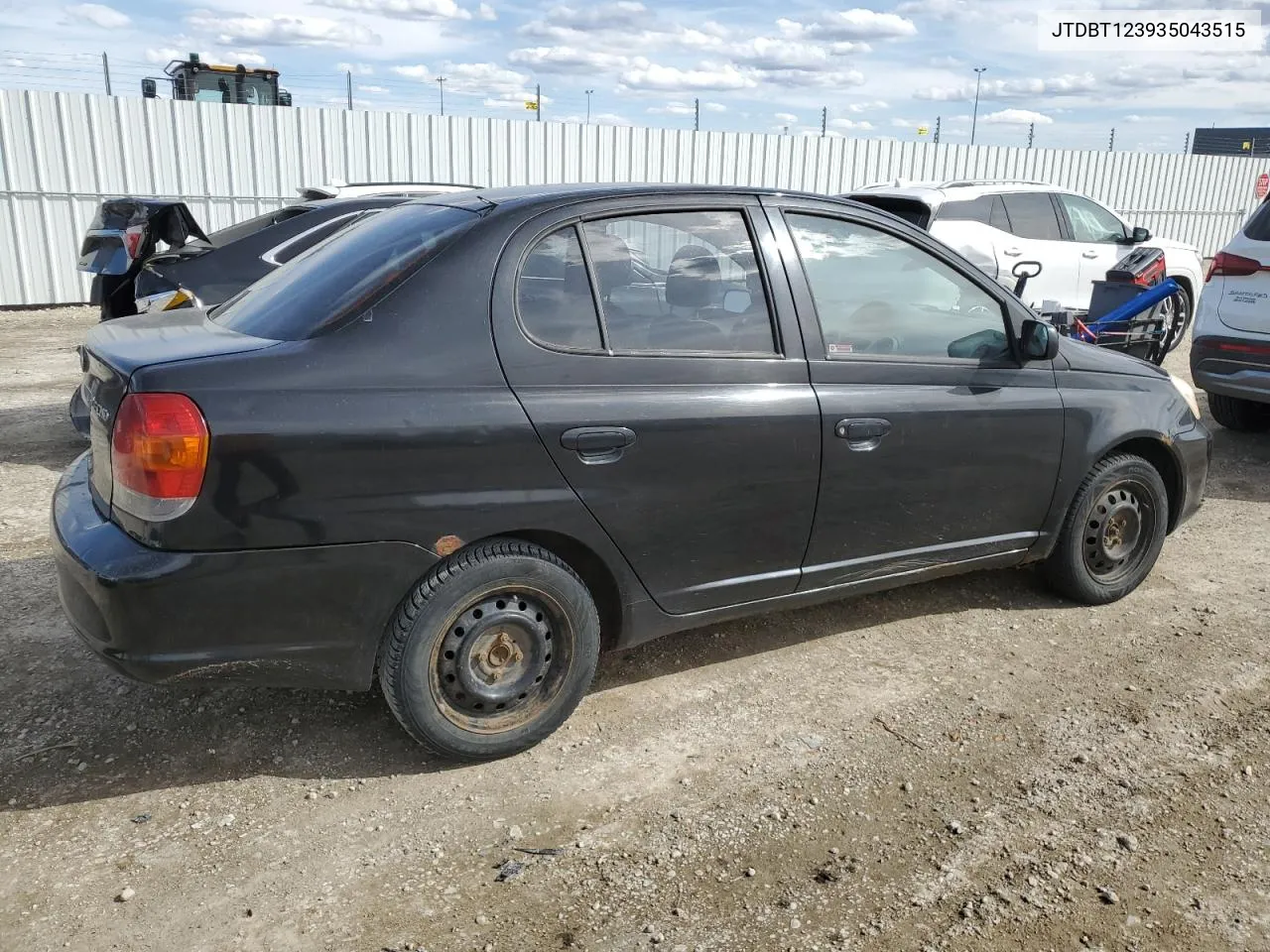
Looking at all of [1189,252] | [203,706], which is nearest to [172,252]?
[203,706]

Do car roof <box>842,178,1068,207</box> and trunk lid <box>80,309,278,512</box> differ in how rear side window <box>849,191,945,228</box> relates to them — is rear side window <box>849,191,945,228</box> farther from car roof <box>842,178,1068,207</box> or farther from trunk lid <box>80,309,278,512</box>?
trunk lid <box>80,309,278,512</box>

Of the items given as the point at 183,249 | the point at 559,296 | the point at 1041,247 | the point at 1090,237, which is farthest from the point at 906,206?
the point at 559,296

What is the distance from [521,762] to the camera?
3.30 meters

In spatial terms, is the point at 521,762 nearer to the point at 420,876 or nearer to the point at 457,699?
the point at 457,699

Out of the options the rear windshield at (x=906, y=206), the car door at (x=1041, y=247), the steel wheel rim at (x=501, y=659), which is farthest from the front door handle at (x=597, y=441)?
the car door at (x=1041, y=247)

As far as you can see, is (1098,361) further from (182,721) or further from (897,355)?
(182,721)

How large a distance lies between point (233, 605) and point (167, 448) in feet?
1.47

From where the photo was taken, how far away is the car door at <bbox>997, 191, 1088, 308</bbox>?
10.2m

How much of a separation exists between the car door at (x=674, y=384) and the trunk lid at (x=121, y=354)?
0.82 m

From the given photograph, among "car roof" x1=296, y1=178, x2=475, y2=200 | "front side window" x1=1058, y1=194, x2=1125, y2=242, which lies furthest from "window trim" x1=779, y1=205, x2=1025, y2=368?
"front side window" x1=1058, y1=194, x2=1125, y2=242

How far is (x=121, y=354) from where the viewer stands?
2.97 meters

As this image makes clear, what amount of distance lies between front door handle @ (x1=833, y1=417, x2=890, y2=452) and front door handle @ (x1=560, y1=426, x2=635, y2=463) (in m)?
0.83

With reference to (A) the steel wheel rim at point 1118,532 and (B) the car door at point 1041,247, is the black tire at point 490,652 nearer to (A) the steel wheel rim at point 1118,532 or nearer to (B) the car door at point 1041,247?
(A) the steel wheel rim at point 1118,532

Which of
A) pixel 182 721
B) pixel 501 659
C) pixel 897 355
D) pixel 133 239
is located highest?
pixel 133 239
